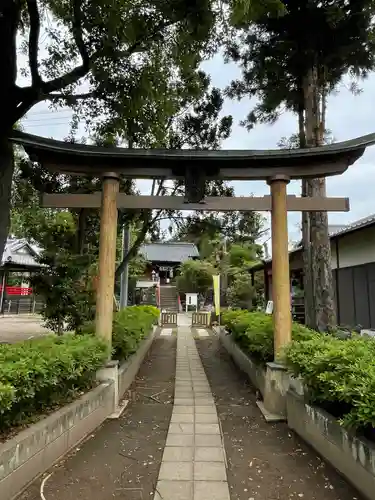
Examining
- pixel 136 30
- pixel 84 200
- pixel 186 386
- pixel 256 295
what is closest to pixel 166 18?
pixel 136 30

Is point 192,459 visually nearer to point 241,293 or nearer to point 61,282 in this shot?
point 61,282

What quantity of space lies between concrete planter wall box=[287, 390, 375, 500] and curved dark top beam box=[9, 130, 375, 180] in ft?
10.4

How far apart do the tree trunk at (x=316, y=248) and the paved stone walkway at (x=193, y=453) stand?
2686 millimetres

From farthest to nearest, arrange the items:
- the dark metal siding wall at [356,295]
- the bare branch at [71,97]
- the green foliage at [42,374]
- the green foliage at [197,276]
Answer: the green foliage at [197,276], the dark metal siding wall at [356,295], the bare branch at [71,97], the green foliage at [42,374]

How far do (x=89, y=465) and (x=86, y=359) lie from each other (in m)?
1.06

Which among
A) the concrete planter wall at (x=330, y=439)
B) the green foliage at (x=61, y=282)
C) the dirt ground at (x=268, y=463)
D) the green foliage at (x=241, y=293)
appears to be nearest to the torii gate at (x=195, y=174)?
the concrete planter wall at (x=330, y=439)

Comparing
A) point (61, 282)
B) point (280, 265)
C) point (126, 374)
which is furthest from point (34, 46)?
point (126, 374)

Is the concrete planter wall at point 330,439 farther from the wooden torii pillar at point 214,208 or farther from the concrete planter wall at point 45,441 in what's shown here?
the concrete planter wall at point 45,441

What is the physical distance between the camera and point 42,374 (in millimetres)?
2986

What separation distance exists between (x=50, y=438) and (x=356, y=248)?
8.69 m

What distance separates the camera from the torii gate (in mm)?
5316

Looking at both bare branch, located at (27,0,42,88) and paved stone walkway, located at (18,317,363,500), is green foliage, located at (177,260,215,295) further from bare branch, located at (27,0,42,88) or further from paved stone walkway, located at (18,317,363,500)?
bare branch, located at (27,0,42,88)

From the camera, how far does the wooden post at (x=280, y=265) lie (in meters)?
5.16

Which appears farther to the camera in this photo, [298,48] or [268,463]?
[298,48]
